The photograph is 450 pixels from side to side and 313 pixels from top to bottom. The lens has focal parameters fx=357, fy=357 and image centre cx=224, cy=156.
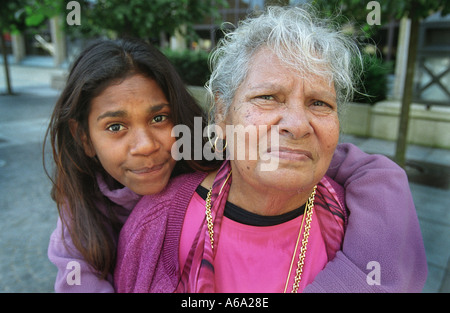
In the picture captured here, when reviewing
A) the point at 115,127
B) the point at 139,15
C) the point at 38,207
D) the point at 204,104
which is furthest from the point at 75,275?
the point at 38,207

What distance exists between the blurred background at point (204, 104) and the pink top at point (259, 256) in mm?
593

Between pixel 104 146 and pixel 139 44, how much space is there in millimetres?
501

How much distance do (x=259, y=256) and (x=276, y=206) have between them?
19cm

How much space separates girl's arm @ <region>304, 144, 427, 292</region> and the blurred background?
0.36 m

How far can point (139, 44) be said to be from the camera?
5.26 feet

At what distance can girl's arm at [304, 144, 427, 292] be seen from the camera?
3.84ft

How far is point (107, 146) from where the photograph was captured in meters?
1.43

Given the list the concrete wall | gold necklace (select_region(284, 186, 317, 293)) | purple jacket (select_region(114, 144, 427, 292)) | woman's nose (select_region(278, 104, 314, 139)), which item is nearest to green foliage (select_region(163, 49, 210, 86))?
the concrete wall

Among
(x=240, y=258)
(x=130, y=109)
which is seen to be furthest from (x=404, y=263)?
(x=130, y=109)

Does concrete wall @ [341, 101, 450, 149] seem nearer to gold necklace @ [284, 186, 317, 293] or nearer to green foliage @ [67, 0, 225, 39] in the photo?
green foliage @ [67, 0, 225, 39]

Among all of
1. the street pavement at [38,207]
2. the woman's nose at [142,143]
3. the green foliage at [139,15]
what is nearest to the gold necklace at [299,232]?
the woman's nose at [142,143]

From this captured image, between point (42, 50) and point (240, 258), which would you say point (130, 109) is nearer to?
point (240, 258)

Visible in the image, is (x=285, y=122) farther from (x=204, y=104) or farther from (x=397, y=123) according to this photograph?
(x=397, y=123)
